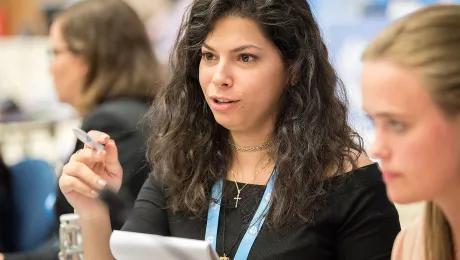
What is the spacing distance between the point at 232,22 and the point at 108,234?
669 millimetres

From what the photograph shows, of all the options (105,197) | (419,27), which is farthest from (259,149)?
(419,27)

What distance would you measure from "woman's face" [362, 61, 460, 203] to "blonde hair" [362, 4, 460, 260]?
2 centimetres

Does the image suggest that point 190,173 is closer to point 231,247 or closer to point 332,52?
point 231,247

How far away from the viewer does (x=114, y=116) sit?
2920 mm

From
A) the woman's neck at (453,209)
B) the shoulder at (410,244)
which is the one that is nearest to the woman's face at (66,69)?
the shoulder at (410,244)

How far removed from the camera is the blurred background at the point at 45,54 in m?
4.72

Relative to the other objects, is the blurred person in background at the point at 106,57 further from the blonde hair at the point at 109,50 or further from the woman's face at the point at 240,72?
the woman's face at the point at 240,72

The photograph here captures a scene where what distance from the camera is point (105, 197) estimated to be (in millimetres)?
1554

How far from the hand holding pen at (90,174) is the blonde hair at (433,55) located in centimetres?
77

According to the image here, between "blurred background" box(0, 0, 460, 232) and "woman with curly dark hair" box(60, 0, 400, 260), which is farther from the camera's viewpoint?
"blurred background" box(0, 0, 460, 232)

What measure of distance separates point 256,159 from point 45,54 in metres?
4.92

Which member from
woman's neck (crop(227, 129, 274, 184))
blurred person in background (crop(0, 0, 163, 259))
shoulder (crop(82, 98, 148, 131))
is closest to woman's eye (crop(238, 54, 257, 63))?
woman's neck (crop(227, 129, 274, 184))

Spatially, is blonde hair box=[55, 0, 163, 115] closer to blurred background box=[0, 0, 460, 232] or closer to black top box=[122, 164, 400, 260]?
black top box=[122, 164, 400, 260]

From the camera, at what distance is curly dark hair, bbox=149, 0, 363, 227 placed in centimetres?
196
